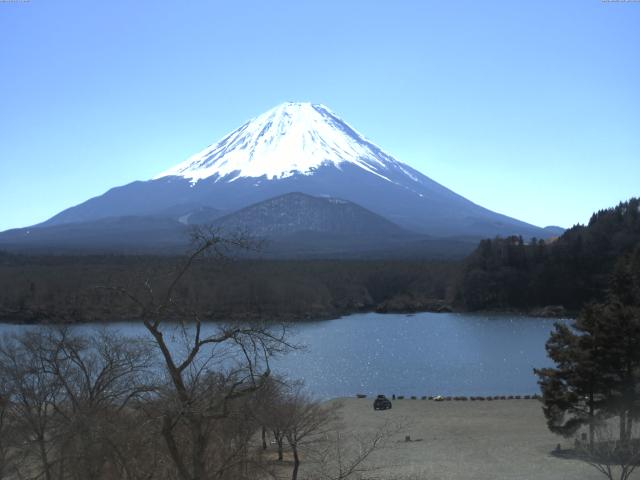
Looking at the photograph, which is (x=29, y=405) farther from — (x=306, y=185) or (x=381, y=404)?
(x=306, y=185)

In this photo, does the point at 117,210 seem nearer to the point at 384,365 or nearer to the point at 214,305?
the point at 214,305

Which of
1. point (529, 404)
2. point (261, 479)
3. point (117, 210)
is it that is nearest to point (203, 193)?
point (117, 210)

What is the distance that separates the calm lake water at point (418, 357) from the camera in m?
31.1

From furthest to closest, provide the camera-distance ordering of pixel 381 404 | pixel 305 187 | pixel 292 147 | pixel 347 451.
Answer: pixel 292 147 → pixel 305 187 → pixel 381 404 → pixel 347 451

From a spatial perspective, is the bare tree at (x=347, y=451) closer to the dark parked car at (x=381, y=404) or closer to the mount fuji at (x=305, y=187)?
the dark parked car at (x=381, y=404)

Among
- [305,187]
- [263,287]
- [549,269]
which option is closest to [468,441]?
[263,287]

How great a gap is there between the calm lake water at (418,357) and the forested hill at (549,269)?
8.81 m

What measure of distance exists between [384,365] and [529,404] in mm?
11528

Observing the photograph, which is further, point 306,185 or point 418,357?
point 306,185

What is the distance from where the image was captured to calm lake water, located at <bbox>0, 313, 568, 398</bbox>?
31.1 metres

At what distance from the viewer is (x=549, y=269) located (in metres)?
67.2

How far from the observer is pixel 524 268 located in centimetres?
6919

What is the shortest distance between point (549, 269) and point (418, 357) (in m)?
31.5

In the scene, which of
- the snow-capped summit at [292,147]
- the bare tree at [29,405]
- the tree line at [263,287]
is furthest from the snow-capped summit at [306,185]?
the bare tree at [29,405]
